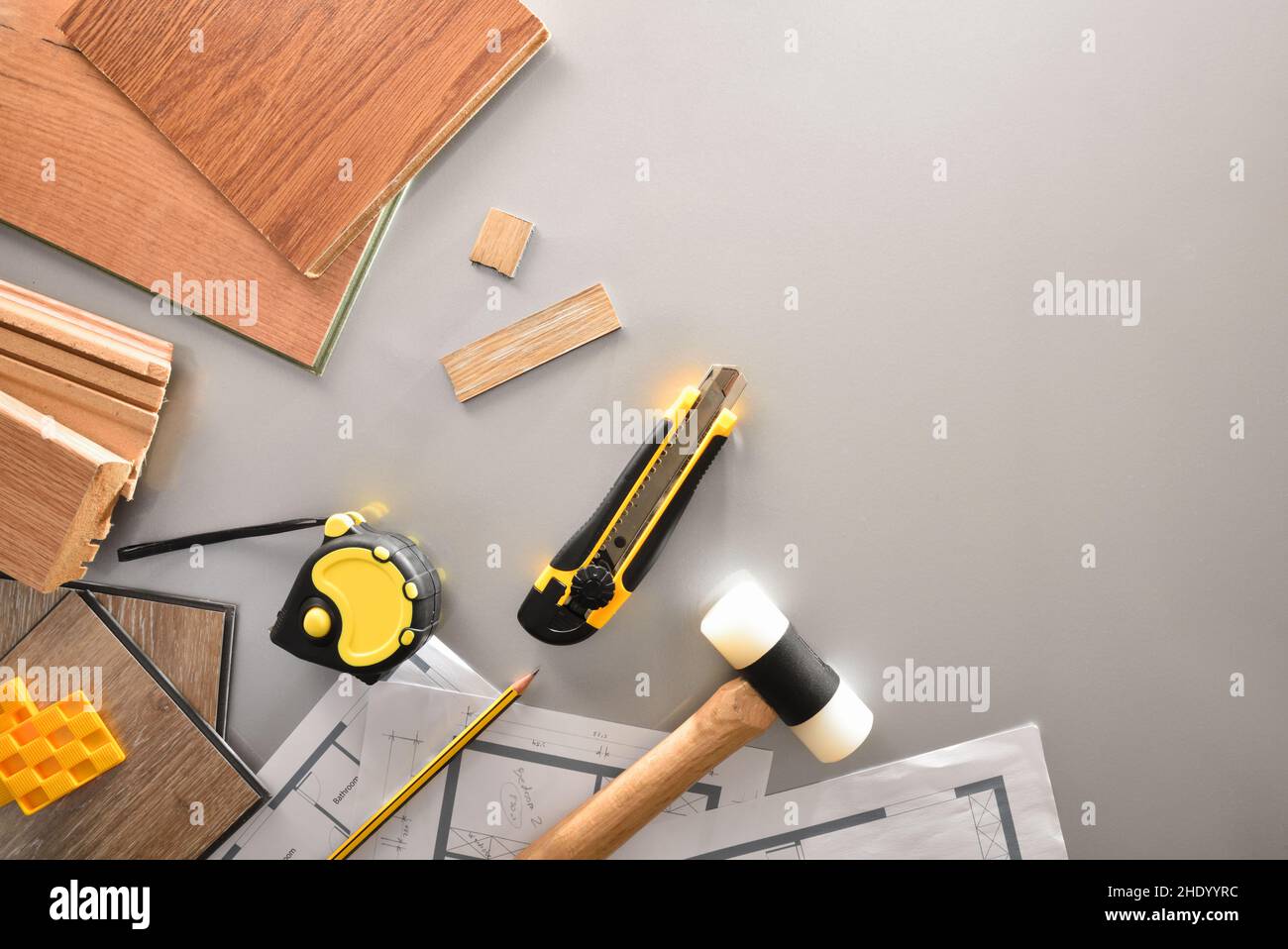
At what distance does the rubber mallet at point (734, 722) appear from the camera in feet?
3.32

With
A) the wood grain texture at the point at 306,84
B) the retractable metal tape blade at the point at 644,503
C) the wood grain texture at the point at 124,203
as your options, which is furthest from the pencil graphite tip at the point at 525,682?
the wood grain texture at the point at 306,84

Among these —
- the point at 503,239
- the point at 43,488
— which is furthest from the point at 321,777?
the point at 503,239

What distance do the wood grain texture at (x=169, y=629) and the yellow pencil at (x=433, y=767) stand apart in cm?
26

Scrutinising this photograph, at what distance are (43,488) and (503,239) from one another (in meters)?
0.68

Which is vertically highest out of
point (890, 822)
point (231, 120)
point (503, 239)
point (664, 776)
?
point (231, 120)

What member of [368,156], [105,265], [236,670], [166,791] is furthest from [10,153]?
[166,791]

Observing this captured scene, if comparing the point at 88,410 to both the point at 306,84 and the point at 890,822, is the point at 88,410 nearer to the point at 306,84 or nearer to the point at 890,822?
the point at 306,84

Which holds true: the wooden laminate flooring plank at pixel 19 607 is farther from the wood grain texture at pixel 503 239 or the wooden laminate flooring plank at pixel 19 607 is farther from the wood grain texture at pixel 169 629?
the wood grain texture at pixel 503 239

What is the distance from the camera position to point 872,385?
1.08 metres

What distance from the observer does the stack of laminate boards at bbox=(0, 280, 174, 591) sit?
97cm

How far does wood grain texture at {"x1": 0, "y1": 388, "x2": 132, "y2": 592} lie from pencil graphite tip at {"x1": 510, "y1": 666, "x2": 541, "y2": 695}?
0.61m

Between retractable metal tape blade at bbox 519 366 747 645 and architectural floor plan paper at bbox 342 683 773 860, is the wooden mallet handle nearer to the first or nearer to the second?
architectural floor plan paper at bbox 342 683 773 860

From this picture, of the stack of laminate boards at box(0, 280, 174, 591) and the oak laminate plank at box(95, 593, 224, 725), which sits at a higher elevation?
the stack of laminate boards at box(0, 280, 174, 591)

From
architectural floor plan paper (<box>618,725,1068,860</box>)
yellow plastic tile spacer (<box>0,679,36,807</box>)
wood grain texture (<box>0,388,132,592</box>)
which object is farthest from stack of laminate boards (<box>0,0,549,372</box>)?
architectural floor plan paper (<box>618,725,1068,860</box>)
